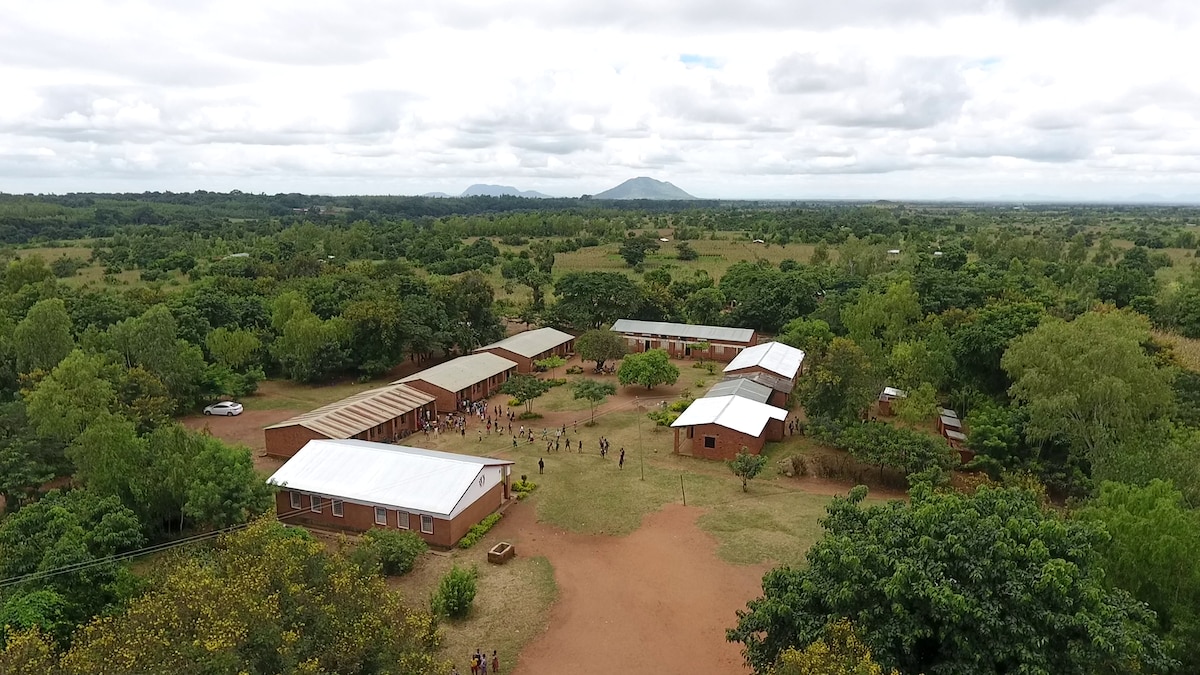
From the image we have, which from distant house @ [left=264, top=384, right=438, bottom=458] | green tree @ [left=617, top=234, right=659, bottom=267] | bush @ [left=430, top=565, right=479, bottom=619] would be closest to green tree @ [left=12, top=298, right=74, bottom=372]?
distant house @ [left=264, top=384, right=438, bottom=458]

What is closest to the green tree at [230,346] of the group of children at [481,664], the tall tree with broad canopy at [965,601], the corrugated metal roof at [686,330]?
the corrugated metal roof at [686,330]

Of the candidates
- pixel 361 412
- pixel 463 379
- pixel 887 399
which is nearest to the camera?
pixel 361 412

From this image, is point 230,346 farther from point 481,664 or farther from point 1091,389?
point 1091,389

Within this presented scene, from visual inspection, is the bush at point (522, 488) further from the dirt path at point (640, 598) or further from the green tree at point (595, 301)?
the green tree at point (595, 301)

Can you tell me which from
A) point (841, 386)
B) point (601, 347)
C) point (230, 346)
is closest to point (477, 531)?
point (841, 386)

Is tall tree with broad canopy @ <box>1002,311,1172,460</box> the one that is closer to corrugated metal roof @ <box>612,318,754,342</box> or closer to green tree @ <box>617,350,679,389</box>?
green tree @ <box>617,350,679,389</box>

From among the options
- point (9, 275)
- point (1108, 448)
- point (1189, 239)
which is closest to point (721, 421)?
point (1108, 448)
